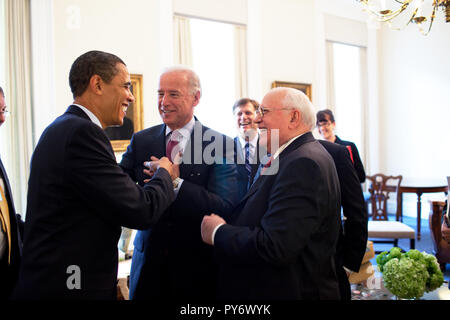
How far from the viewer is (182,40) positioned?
19.7 feet

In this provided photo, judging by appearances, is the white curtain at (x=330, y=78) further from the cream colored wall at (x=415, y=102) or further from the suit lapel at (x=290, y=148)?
the suit lapel at (x=290, y=148)

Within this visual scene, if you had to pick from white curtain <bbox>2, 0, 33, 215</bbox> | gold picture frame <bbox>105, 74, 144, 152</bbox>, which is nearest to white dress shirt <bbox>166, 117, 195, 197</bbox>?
gold picture frame <bbox>105, 74, 144, 152</bbox>

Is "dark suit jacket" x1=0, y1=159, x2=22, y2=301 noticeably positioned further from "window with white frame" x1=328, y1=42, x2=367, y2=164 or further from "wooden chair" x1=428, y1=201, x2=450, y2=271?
"window with white frame" x1=328, y1=42, x2=367, y2=164

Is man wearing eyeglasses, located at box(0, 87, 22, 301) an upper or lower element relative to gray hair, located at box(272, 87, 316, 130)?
lower

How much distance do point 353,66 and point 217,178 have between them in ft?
26.8

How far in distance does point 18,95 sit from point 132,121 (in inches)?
59.1

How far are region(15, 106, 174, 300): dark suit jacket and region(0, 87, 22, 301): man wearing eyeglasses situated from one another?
0.39 meters

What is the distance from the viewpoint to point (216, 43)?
6590mm

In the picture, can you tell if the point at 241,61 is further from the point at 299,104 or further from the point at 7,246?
the point at 7,246

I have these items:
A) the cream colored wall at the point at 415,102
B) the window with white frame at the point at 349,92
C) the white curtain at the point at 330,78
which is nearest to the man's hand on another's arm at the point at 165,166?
the white curtain at the point at 330,78

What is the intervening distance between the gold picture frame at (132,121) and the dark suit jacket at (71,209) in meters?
3.87

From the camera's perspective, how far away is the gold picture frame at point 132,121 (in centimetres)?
529

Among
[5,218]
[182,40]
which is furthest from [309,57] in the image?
[5,218]

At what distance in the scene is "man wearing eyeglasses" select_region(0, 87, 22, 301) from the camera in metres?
1.80
